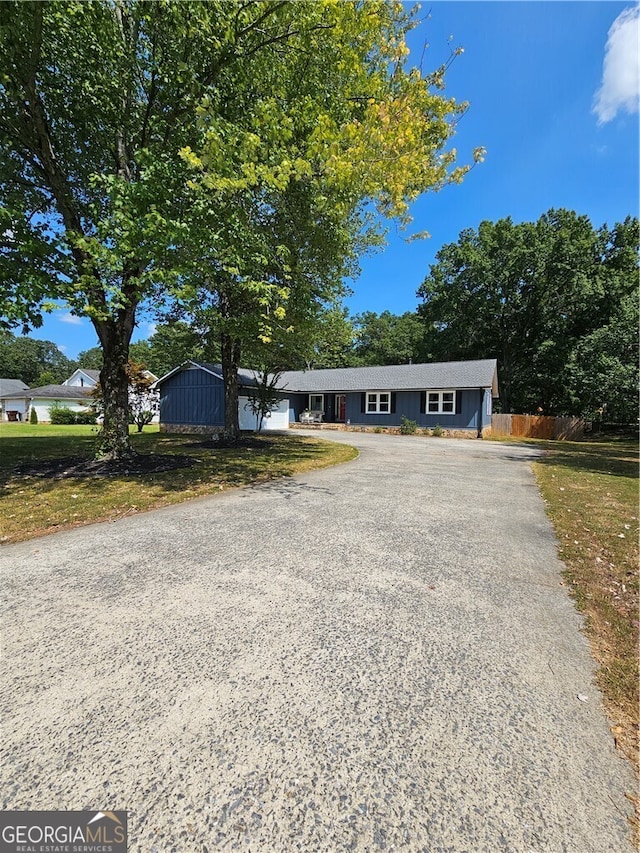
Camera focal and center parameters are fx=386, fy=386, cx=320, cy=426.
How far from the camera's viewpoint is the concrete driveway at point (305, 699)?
152 cm

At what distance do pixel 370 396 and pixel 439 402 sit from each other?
4.59 meters

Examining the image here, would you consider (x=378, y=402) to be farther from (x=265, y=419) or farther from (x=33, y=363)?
(x=33, y=363)

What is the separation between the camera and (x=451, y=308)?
34.2 meters

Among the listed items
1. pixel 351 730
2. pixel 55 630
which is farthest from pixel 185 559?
pixel 351 730

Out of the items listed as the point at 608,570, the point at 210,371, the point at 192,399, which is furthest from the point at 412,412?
the point at 608,570

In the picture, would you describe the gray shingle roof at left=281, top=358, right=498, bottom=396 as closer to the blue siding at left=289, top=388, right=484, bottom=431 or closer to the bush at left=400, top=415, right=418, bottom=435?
the blue siding at left=289, top=388, right=484, bottom=431

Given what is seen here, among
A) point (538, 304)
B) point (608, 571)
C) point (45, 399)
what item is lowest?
point (608, 571)

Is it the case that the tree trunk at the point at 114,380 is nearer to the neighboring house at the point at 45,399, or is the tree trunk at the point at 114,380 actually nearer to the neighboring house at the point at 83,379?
the neighboring house at the point at 45,399

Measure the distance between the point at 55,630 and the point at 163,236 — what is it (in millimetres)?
5408

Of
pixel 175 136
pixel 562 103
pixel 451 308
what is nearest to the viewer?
pixel 175 136

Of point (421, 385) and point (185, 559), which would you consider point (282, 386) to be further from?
point (185, 559)

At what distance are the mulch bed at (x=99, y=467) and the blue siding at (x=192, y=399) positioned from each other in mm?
11512

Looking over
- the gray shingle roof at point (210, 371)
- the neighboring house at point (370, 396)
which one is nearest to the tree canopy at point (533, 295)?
the neighboring house at point (370, 396)

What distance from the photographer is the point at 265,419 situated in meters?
23.4
